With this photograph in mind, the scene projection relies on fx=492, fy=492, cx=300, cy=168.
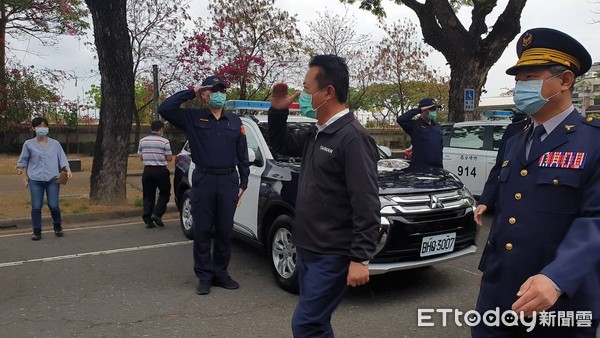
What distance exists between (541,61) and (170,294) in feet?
12.4

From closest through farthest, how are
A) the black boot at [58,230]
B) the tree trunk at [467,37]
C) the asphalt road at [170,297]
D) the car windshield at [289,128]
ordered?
the asphalt road at [170,297], the car windshield at [289,128], the black boot at [58,230], the tree trunk at [467,37]

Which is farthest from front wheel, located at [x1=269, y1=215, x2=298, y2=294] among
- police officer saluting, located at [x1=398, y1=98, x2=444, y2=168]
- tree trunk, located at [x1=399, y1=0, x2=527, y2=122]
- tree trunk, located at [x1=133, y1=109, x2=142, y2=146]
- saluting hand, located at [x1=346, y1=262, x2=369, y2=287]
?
tree trunk, located at [x1=133, y1=109, x2=142, y2=146]

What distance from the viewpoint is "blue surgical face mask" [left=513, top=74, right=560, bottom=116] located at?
1.97m

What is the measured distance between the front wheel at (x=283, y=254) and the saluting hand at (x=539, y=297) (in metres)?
3.03

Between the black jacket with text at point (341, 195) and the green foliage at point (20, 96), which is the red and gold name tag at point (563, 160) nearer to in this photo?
the black jacket with text at point (341, 195)

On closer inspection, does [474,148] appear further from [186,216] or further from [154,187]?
[154,187]

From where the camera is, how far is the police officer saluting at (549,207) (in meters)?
1.64

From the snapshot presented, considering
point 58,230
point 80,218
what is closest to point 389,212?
point 58,230

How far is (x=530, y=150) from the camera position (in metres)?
2.01

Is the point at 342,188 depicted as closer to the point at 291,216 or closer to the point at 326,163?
the point at 326,163

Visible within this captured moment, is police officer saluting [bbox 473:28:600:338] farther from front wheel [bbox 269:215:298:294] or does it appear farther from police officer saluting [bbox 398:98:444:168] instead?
police officer saluting [bbox 398:98:444:168]

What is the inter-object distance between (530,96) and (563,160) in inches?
11.7

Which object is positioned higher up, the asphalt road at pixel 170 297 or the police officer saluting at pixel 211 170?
the police officer saluting at pixel 211 170

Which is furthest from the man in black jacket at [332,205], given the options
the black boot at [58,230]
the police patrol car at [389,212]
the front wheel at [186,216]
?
the black boot at [58,230]
